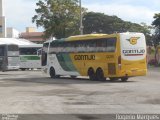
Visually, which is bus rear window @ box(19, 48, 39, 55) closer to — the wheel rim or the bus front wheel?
the bus front wheel

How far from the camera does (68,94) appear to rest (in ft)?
78.0

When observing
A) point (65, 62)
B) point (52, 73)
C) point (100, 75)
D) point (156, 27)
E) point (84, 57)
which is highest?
point (156, 27)

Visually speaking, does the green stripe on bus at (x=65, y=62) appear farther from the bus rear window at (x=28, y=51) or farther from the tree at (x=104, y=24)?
the tree at (x=104, y=24)

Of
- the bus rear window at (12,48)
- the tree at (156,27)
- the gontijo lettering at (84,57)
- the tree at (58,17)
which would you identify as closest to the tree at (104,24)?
the tree at (156,27)

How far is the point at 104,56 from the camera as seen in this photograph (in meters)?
33.6

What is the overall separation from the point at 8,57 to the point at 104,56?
79.5 ft

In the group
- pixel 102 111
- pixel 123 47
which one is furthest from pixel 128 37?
pixel 102 111

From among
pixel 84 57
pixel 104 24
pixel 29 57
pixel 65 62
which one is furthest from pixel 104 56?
pixel 104 24

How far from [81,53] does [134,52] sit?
4814mm

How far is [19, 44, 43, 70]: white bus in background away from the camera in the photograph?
61969 mm

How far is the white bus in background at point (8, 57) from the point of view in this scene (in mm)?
55844

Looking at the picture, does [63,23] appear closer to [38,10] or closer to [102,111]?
[38,10]

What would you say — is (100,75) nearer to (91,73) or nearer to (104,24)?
(91,73)

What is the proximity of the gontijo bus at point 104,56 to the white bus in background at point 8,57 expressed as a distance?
17.4m
